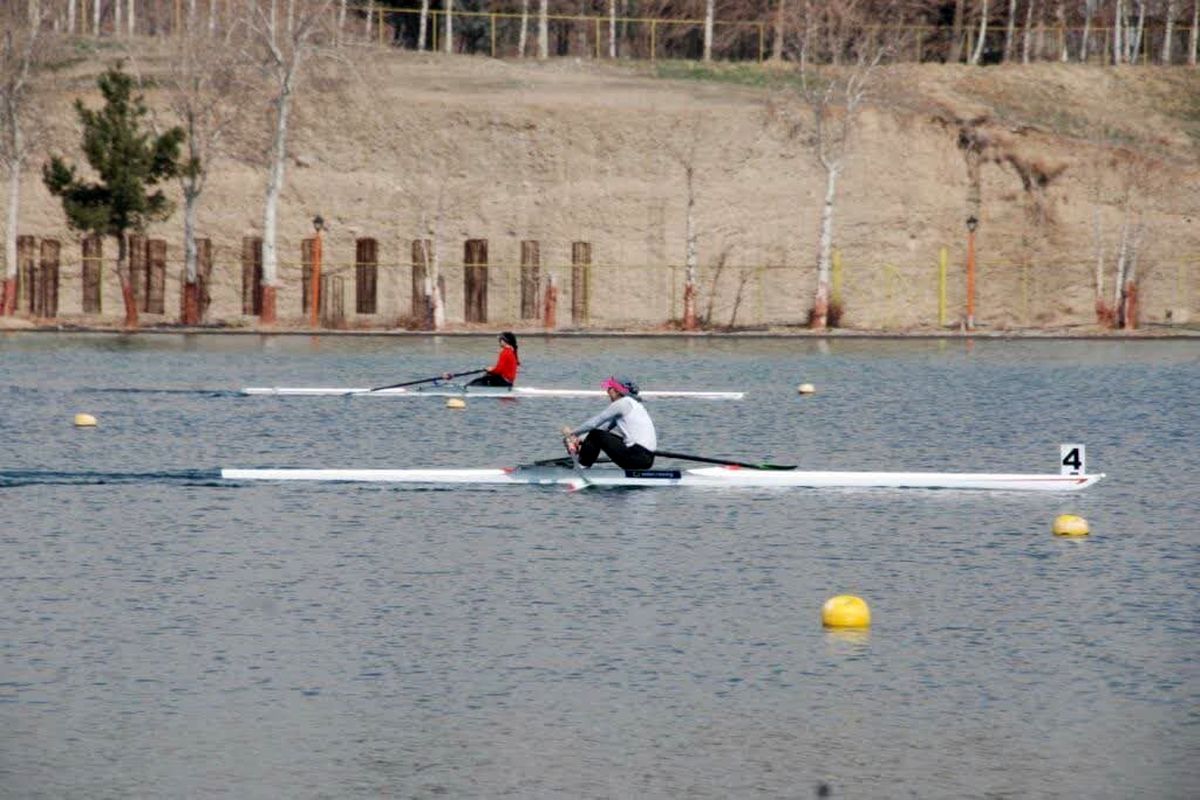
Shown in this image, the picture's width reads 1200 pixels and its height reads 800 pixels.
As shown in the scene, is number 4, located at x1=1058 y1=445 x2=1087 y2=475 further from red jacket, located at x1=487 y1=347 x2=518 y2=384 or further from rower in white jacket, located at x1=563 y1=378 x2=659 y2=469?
red jacket, located at x1=487 y1=347 x2=518 y2=384

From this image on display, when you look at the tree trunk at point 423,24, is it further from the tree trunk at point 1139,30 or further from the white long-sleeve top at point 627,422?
the white long-sleeve top at point 627,422

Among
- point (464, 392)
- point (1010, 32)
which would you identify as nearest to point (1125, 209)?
point (1010, 32)

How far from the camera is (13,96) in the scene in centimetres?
7400

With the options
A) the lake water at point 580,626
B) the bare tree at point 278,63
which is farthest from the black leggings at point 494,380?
the bare tree at point 278,63

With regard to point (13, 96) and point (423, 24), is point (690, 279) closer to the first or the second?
point (13, 96)

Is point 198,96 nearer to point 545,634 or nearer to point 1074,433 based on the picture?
point 1074,433

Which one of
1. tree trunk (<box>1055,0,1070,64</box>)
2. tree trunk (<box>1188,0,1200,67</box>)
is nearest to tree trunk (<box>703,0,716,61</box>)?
tree trunk (<box>1055,0,1070,64</box>)

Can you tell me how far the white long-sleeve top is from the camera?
89.9ft

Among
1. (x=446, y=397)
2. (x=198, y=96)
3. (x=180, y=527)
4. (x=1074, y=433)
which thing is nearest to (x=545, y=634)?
(x=180, y=527)

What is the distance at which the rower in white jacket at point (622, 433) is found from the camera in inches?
1079

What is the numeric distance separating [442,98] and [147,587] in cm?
7267

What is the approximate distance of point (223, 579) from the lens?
19.9 m

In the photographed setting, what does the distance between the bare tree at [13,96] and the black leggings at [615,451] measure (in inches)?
1963

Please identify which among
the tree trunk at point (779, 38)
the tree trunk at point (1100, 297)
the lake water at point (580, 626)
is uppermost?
the tree trunk at point (779, 38)
